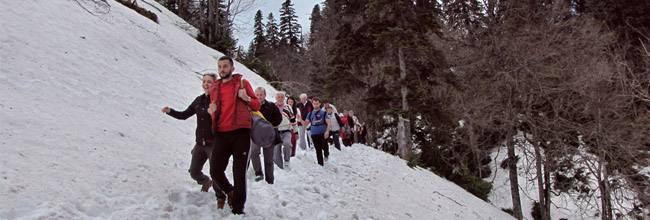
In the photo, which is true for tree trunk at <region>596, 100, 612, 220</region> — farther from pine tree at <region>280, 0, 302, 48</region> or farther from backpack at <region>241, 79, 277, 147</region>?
pine tree at <region>280, 0, 302, 48</region>

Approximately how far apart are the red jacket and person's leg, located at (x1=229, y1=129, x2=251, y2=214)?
123 mm

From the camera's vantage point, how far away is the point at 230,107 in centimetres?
377

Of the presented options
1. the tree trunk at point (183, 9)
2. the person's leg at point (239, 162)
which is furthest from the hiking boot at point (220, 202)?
the tree trunk at point (183, 9)

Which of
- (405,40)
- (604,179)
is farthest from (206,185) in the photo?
(604,179)

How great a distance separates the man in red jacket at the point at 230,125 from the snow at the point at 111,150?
53 centimetres

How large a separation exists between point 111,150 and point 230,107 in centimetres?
290

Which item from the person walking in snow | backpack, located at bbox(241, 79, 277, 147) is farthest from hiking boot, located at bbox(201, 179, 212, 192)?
backpack, located at bbox(241, 79, 277, 147)

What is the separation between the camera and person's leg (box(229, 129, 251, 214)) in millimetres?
Result: 3805

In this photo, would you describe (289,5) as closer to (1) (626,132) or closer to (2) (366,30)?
(2) (366,30)

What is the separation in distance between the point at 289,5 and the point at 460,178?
Answer: 46635mm

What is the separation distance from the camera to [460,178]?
2128 centimetres

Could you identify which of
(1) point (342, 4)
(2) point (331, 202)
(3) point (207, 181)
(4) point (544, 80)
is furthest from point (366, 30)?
(3) point (207, 181)

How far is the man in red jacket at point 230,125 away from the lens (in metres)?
3.76

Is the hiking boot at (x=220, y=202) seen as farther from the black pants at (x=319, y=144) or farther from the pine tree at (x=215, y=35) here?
the pine tree at (x=215, y=35)
